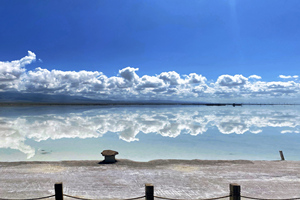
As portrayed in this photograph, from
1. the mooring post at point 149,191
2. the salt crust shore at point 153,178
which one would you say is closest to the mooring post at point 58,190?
the mooring post at point 149,191

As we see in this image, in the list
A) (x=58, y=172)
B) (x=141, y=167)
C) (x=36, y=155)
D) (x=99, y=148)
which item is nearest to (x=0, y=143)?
(x=36, y=155)

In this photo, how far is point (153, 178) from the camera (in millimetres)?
10586

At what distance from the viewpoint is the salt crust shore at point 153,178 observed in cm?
884

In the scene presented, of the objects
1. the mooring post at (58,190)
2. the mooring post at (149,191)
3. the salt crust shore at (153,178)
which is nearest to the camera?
the mooring post at (149,191)

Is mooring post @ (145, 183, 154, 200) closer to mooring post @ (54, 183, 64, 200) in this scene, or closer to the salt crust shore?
mooring post @ (54, 183, 64, 200)

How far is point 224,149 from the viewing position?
21.6 m

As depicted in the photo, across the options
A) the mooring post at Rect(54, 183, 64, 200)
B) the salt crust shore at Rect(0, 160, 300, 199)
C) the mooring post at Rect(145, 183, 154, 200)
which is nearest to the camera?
the mooring post at Rect(145, 183, 154, 200)

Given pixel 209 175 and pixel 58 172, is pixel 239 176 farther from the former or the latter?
pixel 58 172

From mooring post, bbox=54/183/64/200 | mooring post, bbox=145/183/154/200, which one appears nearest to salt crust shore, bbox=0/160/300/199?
mooring post, bbox=54/183/64/200

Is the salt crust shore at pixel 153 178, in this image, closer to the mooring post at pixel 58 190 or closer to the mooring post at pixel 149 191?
the mooring post at pixel 58 190

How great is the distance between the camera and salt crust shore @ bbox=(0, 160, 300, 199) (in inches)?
348

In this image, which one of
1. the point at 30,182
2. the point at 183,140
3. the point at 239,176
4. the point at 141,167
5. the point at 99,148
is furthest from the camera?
the point at 183,140

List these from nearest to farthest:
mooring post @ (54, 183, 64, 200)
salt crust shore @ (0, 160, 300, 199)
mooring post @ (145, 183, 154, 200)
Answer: mooring post @ (145, 183, 154, 200), mooring post @ (54, 183, 64, 200), salt crust shore @ (0, 160, 300, 199)

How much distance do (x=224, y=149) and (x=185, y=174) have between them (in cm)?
1169
